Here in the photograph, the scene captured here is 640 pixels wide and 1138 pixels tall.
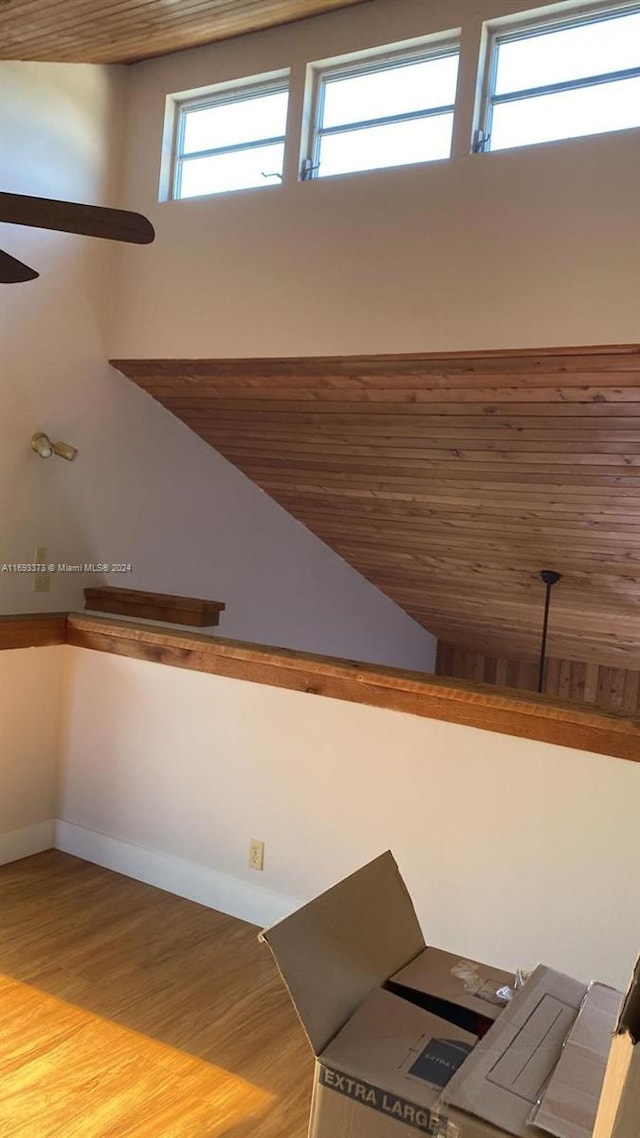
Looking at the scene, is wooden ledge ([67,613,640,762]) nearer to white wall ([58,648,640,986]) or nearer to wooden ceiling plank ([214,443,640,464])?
white wall ([58,648,640,986])

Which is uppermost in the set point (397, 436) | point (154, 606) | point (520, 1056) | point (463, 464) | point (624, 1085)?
point (397, 436)

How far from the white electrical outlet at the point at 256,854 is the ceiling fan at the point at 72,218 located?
1.93 m

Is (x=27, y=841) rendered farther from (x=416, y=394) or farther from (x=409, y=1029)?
(x=409, y=1029)

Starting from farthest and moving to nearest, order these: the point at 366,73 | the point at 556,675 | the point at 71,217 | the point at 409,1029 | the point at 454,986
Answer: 1. the point at 556,675
2. the point at 366,73
3. the point at 71,217
4. the point at 454,986
5. the point at 409,1029

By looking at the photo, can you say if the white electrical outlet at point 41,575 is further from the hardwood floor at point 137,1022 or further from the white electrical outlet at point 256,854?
the white electrical outlet at point 256,854

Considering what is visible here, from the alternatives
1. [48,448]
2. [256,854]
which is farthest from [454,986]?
[48,448]

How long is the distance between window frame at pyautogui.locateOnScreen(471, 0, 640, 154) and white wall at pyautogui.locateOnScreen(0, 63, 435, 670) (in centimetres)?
169

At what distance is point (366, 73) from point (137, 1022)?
3.62m

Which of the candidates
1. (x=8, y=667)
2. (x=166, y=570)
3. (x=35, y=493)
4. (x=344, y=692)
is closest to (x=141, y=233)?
(x=344, y=692)

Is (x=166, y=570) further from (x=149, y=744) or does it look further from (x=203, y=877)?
(x=203, y=877)

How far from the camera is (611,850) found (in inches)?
91.4

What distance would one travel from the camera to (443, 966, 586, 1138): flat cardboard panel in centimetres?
106

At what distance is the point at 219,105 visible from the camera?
4129mm

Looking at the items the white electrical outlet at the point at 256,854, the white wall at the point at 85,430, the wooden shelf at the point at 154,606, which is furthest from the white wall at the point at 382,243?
the white electrical outlet at the point at 256,854
